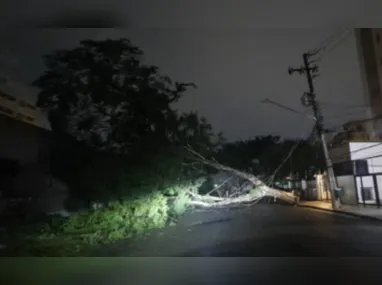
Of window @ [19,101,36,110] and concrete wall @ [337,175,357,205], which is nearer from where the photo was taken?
concrete wall @ [337,175,357,205]

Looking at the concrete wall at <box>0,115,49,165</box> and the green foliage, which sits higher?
the concrete wall at <box>0,115,49,165</box>

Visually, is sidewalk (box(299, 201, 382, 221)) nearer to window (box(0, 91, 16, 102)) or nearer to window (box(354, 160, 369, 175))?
window (box(354, 160, 369, 175))

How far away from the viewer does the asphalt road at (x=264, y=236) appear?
207 cm

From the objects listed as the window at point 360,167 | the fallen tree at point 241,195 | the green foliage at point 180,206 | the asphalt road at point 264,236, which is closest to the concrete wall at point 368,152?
the window at point 360,167

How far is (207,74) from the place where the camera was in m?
2.27

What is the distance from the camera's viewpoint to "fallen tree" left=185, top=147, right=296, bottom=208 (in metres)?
2.21

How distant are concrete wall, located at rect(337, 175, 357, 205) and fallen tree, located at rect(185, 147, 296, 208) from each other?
0.95ft

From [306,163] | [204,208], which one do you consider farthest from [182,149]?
[306,163]

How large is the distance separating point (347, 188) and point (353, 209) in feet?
0.42

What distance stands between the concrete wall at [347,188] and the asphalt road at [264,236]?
0.10 meters

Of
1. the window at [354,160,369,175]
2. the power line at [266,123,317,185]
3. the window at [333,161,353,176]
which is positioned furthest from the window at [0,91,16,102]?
the window at [354,160,369,175]

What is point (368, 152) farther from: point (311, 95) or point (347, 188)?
point (311, 95)

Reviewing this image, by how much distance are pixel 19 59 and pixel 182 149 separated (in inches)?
47.8

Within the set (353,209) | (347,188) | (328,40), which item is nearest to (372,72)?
(328,40)
